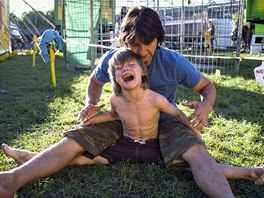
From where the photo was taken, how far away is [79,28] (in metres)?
7.87

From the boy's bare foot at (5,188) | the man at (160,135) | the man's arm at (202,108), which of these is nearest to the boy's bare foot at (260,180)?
the man at (160,135)

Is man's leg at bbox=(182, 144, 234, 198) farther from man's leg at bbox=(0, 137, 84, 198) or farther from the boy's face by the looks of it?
man's leg at bbox=(0, 137, 84, 198)

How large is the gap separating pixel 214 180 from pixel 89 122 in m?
A: 0.93

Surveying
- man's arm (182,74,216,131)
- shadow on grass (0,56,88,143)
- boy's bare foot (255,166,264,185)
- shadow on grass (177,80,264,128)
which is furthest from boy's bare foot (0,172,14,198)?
shadow on grass (177,80,264,128)

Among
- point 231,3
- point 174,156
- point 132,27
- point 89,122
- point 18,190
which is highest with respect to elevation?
point 231,3

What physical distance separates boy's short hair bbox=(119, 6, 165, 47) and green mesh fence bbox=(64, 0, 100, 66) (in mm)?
5641

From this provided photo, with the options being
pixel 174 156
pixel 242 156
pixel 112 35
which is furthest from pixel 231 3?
pixel 174 156

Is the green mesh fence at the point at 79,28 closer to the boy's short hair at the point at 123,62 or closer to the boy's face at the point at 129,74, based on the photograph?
the boy's short hair at the point at 123,62

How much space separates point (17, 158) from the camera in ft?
7.22

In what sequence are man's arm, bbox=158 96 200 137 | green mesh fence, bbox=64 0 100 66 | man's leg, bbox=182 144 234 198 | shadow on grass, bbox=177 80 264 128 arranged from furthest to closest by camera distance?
green mesh fence, bbox=64 0 100 66 < shadow on grass, bbox=177 80 264 128 < man's arm, bbox=158 96 200 137 < man's leg, bbox=182 144 234 198

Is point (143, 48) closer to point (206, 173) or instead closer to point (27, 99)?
point (206, 173)

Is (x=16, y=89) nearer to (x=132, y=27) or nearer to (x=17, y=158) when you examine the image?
(x=17, y=158)

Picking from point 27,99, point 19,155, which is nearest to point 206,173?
point 19,155

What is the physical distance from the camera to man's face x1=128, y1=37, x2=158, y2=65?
2.04 meters
